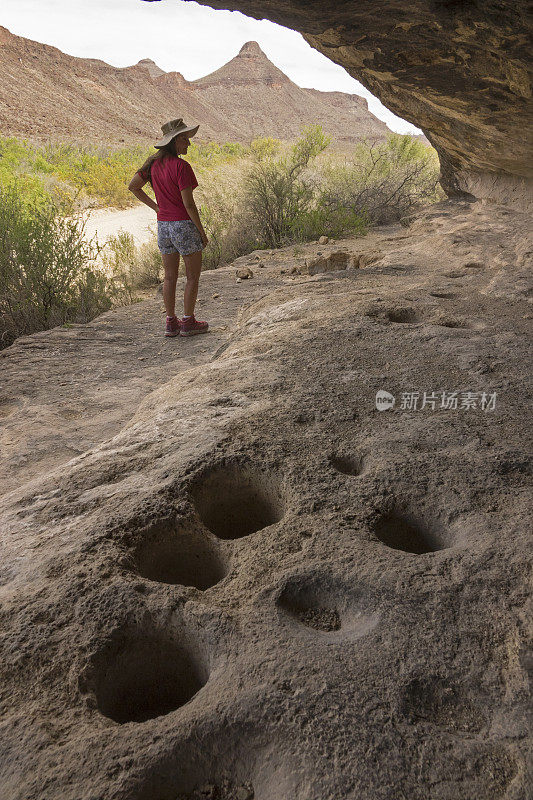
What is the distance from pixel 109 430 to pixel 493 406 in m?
2.29

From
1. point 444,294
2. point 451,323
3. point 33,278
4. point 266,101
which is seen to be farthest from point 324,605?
point 266,101

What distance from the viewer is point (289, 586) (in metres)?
1.37

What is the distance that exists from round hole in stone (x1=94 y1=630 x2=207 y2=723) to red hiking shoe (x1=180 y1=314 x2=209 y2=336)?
4197 millimetres

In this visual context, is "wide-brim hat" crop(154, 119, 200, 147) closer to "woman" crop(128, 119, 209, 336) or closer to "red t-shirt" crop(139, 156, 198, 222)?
"woman" crop(128, 119, 209, 336)

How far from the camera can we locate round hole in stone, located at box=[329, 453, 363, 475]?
6.04 ft

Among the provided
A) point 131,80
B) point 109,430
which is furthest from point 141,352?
point 131,80

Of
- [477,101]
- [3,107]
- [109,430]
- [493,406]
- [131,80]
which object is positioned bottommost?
[109,430]

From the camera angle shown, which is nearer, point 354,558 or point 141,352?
point 354,558

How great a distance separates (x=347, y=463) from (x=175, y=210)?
3.58 metres

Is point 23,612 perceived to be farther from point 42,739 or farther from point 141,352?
point 141,352

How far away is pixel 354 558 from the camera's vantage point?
1.42m

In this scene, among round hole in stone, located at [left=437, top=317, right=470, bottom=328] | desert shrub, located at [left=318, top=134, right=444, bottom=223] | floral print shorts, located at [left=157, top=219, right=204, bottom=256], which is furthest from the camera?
desert shrub, located at [left=318, top=134, right=444, bottom=223]

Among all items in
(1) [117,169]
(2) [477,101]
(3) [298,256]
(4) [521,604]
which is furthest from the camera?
(1) [117,169]
